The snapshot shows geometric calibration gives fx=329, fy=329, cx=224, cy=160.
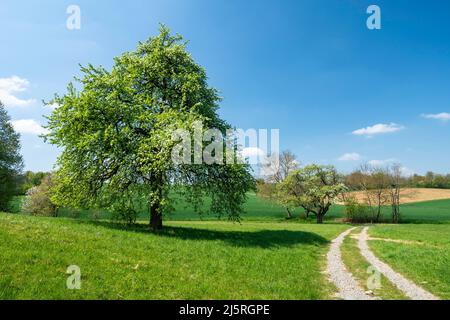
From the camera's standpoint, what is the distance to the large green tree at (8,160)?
5444cm

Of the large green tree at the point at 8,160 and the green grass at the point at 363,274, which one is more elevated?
the large green tree at the point at 8,160

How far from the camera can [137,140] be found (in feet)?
91.5

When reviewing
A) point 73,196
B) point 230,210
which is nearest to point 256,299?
point 230,210

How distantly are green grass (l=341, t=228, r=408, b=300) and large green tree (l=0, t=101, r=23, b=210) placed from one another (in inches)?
2124

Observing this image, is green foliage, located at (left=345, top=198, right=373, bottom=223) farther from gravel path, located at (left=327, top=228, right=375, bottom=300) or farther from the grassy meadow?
gravel path, located at (left=327, top=228, right=375, bottom=300)

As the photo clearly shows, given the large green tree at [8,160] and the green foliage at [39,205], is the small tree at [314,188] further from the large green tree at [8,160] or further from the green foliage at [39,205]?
the large green tree at [8,160]

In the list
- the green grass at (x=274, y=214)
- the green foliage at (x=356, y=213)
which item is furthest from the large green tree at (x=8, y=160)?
the green foliage at (x=356, y=213)

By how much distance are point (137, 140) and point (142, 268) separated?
15.0 metres

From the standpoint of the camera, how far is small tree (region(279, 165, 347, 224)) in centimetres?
8019

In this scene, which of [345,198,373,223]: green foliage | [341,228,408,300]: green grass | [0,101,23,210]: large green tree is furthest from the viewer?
[345,198,373,223]: green foliage

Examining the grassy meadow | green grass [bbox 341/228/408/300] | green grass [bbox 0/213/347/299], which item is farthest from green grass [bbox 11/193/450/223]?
green grass [bbox 0/213/347/299]

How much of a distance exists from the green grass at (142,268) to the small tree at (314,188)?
198ft
